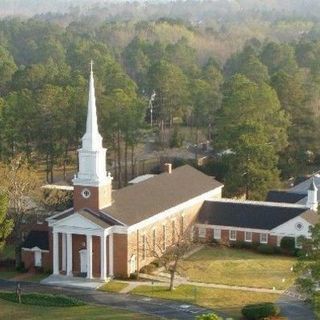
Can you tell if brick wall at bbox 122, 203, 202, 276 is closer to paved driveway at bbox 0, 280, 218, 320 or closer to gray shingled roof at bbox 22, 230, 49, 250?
paved driveway at bbox 0, 280, 218, 320

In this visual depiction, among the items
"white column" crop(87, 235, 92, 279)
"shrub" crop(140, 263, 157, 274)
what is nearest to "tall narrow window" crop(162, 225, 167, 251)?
"shrub" crop(140, 263, 157, 274)

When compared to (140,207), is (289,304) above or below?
below

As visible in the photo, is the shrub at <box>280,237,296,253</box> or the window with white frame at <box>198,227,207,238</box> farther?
the window with white frame at <box>198,227,207,238</box>

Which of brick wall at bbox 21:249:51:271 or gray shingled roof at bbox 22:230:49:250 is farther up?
gray shingled roof at bbox 22:230:49:250

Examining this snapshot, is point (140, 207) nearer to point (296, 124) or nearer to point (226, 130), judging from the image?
point (226, 130)

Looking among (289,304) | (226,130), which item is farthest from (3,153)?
(289,304)

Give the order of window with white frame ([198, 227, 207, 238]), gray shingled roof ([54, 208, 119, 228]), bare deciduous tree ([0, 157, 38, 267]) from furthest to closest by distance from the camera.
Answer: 1. window with white frame ([198, 227, 207, 238])
2. bare deciduous tree ([0, 157, 38, 267])
3. gray shingled roof ([54, 208, 119, 228])

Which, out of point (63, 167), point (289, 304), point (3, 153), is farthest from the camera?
point (63, 167)

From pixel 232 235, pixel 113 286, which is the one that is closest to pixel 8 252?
pixel 113 286
